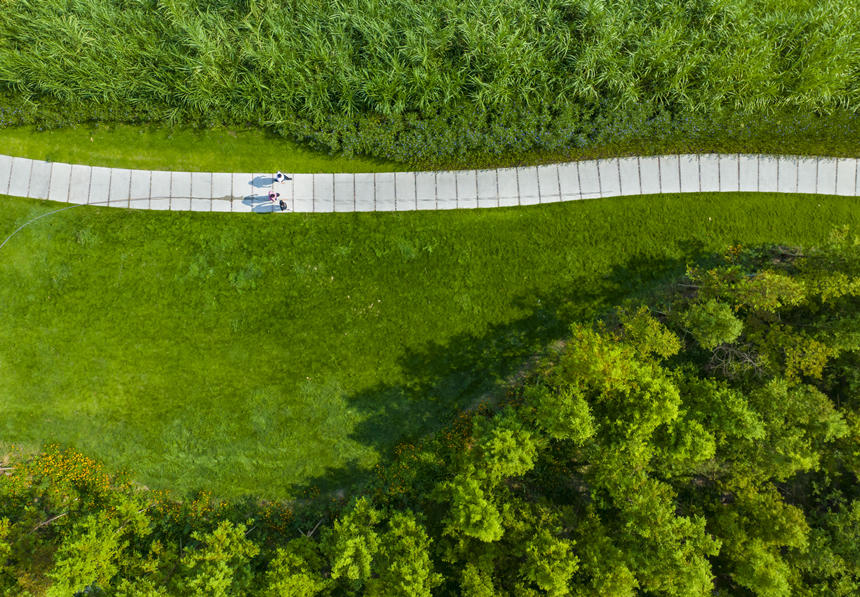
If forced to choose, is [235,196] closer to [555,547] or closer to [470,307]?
[470,307]

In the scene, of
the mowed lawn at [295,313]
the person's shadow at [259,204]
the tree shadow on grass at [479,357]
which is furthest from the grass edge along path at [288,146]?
the tree shadow on grass at [479,357]

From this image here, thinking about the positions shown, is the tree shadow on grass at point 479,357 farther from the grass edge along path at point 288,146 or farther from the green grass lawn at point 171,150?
the green grass lawn at point 171,150

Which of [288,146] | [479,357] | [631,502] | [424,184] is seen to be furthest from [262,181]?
[631,502]

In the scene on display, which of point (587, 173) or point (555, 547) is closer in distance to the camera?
point (555, 547)

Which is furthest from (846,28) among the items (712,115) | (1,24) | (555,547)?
(1,24)

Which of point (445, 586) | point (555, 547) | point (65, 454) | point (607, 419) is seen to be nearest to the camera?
point (555, 547)

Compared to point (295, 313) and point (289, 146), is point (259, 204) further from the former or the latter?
point (295, 313)
